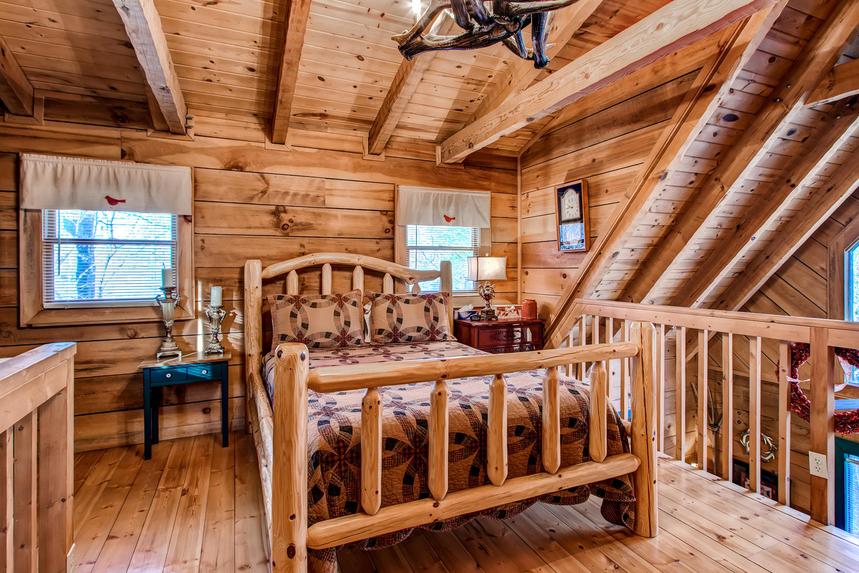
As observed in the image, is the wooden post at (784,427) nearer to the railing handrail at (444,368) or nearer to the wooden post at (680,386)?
the wooden post at (680,386)

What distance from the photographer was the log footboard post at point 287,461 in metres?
1.31

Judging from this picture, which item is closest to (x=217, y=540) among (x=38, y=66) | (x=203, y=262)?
(x=203, y=262)

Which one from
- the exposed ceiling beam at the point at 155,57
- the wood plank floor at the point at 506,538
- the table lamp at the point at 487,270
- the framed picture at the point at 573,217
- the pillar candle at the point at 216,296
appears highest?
the exposed ceiling beam at the point at 155,57

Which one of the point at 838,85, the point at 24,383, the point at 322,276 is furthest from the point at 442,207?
the point at 24,383

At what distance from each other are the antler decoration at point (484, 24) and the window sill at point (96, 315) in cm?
237

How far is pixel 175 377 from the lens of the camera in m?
2.76

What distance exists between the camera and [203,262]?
311cm

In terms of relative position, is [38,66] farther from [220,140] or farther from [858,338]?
[858,338]

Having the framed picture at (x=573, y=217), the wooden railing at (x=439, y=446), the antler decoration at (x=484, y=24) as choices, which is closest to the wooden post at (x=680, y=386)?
the wooden railing at (x=439, y=446)

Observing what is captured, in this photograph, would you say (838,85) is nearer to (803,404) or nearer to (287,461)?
(803,404)

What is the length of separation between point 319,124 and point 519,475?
9.16 ft

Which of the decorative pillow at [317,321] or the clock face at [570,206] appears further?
the clock face at [570,206]

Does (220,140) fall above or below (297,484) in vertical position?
above

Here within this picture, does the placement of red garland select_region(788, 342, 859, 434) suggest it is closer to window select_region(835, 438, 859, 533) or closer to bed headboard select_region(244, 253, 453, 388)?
window select_region(835, 438, 859, 533)
